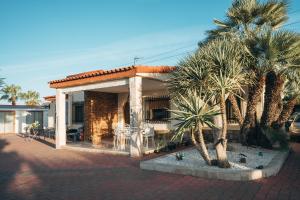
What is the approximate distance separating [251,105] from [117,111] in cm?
979

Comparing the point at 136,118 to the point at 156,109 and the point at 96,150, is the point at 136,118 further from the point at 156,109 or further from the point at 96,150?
the point at 156,109

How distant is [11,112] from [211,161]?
27.2 meters

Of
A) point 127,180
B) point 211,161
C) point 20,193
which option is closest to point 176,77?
point 211,161

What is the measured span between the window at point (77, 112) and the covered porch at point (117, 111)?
0.36m

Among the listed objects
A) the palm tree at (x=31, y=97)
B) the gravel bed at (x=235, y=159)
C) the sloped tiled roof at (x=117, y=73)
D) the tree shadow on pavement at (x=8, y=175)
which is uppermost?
the palm tree at (x=31, y=97)

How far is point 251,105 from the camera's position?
1052 centimetres

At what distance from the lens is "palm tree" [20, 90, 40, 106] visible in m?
43.2

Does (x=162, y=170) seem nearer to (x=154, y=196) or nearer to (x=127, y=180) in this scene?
(x=127, y=180)

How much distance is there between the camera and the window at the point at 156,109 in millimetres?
15406

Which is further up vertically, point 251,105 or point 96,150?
point 251,105

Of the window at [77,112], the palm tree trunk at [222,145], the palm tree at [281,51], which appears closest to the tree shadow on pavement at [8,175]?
the palm tree trunk at [222,145]

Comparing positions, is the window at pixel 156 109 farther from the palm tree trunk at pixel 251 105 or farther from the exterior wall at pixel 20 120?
the exterior wall at pixel 20 120

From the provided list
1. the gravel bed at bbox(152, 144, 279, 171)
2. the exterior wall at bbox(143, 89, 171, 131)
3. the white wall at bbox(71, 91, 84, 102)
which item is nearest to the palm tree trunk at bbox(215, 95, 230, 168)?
the gravel bed at bbox(152, 144, 279, 171)

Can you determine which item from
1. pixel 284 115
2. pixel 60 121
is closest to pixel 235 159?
pixel 284 115
